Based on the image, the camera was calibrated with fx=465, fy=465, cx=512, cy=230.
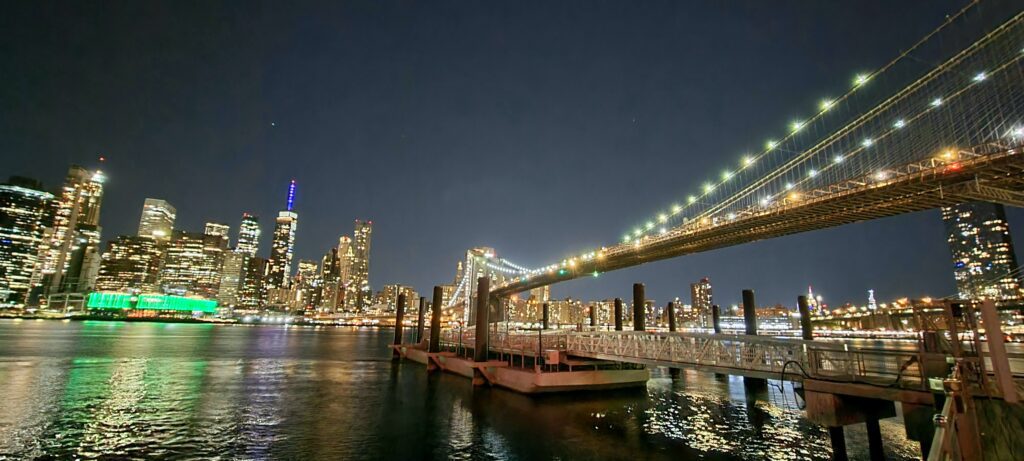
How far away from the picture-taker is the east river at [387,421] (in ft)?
49.8

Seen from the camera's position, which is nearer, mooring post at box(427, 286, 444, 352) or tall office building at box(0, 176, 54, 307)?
mooring post at box(427, 286, 444, 352)

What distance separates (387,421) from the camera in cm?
1997

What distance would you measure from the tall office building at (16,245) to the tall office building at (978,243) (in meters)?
321

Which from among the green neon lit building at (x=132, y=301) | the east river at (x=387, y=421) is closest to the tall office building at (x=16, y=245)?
the green neon lit building at (x=132, y=301)

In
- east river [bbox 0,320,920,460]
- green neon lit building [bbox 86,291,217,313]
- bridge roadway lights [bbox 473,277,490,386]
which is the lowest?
east river [bbox 0,320,920,460]

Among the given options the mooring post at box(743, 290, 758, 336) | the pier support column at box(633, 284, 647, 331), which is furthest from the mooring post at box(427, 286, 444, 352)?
the mooring post at box(743, 290, 758, 336)

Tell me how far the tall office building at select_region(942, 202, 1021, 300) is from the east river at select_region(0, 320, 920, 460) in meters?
152

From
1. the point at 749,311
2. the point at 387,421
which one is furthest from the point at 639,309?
the point at 387,421

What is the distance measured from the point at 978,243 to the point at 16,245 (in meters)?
348

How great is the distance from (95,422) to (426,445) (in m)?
13.8

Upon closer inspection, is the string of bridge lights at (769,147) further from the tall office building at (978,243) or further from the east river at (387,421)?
the tall office building at (978,243)

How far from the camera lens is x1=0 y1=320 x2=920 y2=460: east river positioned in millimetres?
15180

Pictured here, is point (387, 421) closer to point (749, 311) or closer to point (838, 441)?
point (838, 441)

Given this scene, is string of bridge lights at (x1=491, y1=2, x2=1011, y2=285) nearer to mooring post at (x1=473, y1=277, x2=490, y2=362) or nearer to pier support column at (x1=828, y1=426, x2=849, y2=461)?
pier support column at (x1=828, y1=426, x2=849, y2=461)
